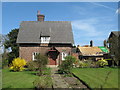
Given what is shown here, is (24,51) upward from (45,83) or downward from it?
upward

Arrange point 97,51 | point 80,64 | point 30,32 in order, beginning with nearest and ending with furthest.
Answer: point 80,64
point 30,32
point 97,51

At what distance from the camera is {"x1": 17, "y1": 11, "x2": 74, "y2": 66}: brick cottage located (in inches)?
1110

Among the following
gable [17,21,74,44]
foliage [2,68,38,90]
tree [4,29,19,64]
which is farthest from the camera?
tree [4,29,19,64]

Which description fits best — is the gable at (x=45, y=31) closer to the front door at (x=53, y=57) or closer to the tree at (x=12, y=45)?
the front door at (x=53, y=57)

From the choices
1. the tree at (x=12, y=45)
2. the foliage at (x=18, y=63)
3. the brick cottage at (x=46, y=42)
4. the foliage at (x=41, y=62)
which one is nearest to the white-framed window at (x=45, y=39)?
the brick cottage at (x=46, y=42)

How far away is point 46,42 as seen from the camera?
2870cm

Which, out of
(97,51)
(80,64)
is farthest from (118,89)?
(97,51)

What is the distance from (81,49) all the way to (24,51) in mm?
23444

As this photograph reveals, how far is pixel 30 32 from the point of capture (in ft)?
98.7

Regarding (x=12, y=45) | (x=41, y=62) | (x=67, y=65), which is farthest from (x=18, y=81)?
(x=12, y=45)

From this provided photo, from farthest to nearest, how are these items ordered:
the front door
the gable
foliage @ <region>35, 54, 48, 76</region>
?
1. the gable
2. the front door
3. foliage @ <region>35, 54, 48, 76</region>

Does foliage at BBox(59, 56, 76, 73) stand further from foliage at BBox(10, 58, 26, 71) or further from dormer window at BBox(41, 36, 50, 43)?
dormer window at BBox(41, 36, 50, 43)

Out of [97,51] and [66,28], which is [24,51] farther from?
[97,51]

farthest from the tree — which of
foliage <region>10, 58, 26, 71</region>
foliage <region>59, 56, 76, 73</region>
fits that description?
foliage <region>59, 56, 76, 73</region>
